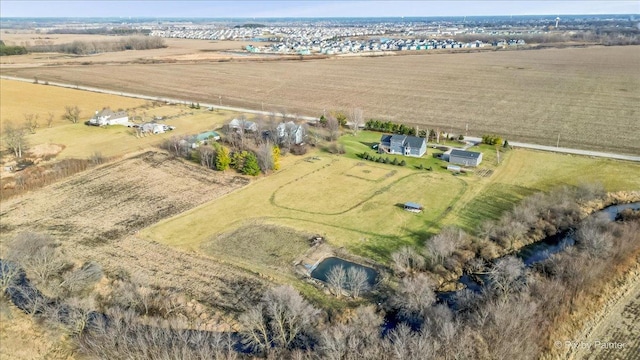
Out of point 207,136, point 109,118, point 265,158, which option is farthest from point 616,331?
point 109,118

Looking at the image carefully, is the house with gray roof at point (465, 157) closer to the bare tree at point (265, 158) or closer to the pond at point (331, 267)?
the bare tree at point (265, 158)

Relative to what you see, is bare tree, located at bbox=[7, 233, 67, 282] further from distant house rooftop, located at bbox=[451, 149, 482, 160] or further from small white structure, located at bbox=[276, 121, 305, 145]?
distant house rooftop, located at bbox=[451, 149, 482, 160]

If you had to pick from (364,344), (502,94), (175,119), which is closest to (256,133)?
(175,119)

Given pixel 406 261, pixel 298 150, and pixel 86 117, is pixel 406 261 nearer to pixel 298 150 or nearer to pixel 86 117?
pixel 298 150

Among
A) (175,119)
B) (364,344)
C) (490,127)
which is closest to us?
(364,344)

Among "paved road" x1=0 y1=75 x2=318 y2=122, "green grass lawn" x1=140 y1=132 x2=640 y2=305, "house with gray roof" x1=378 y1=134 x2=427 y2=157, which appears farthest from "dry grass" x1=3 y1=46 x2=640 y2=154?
"house with gray roof" x1=378 y1=134 x2=427 y2=157

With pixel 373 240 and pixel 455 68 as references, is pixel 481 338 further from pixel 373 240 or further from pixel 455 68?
pixel 455 68
